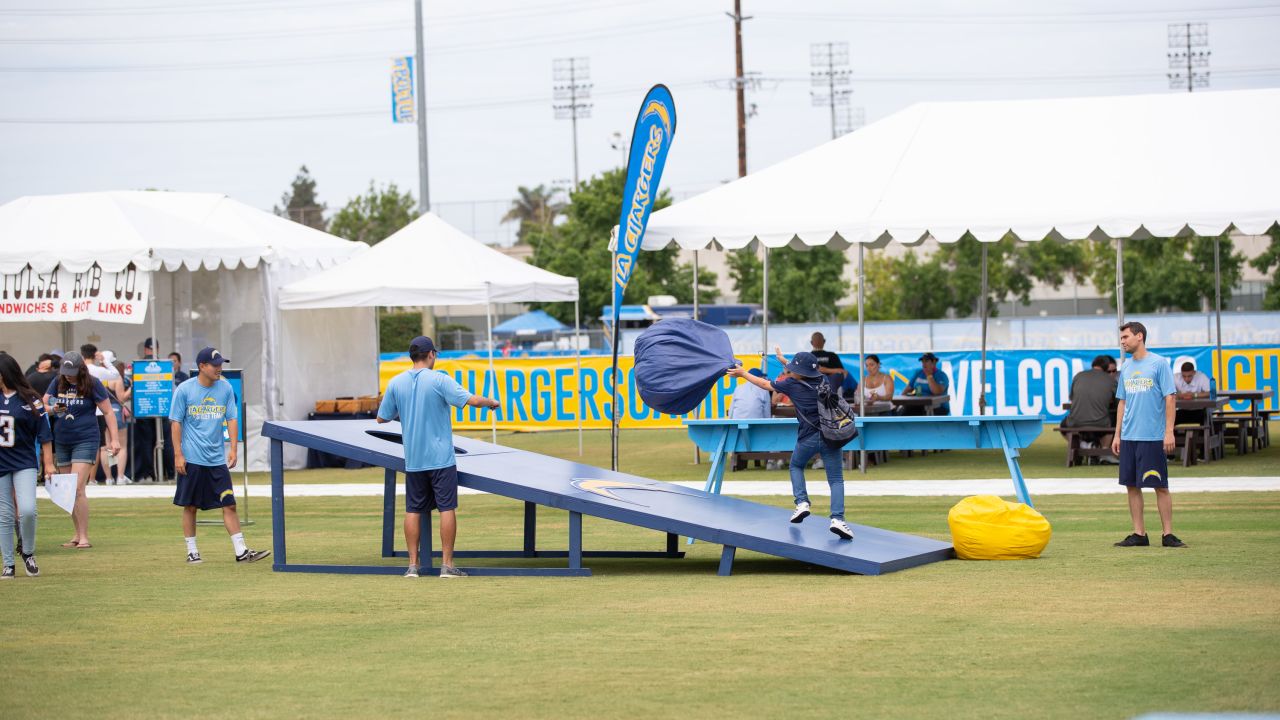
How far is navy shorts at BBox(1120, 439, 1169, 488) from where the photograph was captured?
11.4 metres

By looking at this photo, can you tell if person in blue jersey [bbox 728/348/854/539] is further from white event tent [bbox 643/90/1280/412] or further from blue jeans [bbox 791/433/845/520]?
white event tent [bbox 643/90/1280/412]

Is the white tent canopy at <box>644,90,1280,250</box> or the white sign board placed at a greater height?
the white tent canopy at <box>644,90,1280,250</box>

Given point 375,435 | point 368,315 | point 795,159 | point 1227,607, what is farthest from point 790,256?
point 1227,607

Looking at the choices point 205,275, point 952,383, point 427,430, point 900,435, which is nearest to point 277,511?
point 427,430

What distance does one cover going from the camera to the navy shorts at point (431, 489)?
35.5ft

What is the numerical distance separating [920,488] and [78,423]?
9.63 metres

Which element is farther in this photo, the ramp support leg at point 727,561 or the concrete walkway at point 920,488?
the concrete walkway at point 920,488

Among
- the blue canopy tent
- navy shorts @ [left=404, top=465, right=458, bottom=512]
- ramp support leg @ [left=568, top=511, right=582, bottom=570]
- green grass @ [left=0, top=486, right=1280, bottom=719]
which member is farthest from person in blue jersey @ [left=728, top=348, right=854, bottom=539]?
the blue canopy tent

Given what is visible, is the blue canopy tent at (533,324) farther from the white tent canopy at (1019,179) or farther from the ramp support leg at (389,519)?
the ramp support leg at (389,519)

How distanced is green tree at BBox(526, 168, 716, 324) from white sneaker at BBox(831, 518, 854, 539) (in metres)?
41.5

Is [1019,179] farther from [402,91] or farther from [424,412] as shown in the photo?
[402,91]

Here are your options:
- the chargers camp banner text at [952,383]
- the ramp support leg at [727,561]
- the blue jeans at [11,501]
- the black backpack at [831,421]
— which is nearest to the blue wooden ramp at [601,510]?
the ramp support leg at [727,561]

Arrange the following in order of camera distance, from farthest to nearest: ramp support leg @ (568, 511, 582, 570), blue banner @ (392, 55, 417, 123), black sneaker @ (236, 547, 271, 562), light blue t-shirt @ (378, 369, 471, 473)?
blue banner @ (392, 55, 417, 123)
black sneaker @ (236, 547, 271, 562)
light blue t-shirt @ (378, 369, 471, 473)
ramp support leg @ (568, 511, 582, 570)

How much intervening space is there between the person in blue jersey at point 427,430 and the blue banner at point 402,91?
28.3 metres
